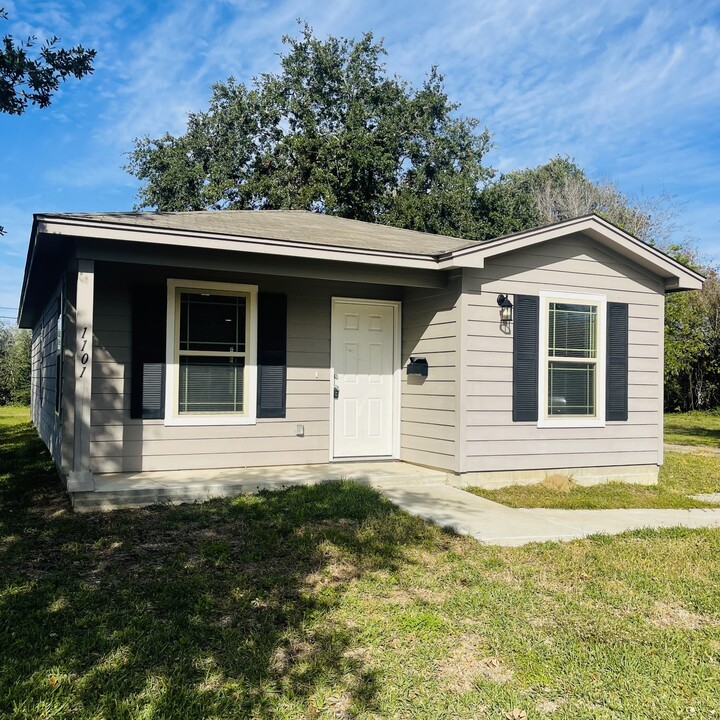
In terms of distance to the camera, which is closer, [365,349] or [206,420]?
[206,420]

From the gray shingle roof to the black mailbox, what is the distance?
49.6 inches

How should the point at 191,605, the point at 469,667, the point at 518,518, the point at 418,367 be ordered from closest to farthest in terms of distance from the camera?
the point at 469,667 → the point at 191,605 → the point at 518,518 → the point at 418,367

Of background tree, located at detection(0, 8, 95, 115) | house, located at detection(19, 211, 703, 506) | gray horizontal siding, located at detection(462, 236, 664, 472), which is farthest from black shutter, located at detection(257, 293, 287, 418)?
background tree, located at detection(0, 8, 95, 115)

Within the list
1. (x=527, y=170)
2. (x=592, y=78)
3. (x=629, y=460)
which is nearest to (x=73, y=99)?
(x=629, y=460)

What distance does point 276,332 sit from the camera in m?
6.98

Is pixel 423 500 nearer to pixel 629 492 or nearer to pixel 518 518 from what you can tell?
pixel 518 518

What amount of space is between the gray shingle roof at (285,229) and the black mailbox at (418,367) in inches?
49.6

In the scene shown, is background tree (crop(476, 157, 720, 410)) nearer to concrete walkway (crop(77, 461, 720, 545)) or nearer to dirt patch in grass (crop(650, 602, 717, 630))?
concrete walkway (crop(77, 461, 720, 545))

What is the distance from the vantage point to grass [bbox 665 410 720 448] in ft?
41.7

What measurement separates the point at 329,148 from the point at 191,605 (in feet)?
60.8

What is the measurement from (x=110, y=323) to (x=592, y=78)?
47.9 feet

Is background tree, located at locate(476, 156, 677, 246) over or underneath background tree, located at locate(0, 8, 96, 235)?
over

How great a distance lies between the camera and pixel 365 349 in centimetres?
757

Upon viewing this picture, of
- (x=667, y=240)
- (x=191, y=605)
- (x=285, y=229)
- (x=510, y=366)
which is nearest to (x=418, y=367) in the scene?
(x=510, y=366)
